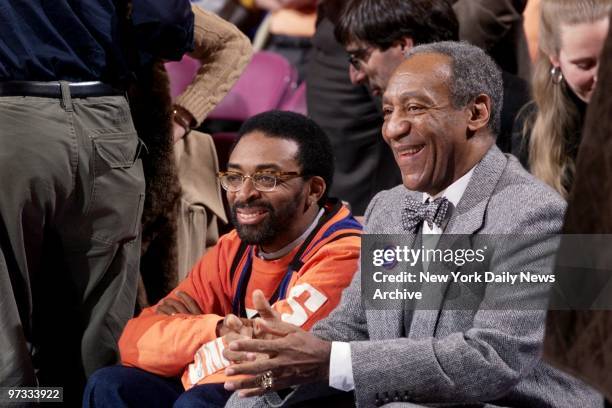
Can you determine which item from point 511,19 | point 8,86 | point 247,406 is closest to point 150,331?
point 247,406

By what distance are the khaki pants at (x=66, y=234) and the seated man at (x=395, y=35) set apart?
1111 mm

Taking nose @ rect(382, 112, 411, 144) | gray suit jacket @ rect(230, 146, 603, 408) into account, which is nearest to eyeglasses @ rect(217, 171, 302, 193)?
nose @ rect(382, 112, 411, 144)

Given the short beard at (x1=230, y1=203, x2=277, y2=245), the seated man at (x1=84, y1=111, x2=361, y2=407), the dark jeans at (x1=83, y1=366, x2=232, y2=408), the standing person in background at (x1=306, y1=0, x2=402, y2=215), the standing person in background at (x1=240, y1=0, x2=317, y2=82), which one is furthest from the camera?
the standing person in background at (x1=240, y1=0, x2=317, y2=82)

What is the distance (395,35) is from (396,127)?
4.45 ft

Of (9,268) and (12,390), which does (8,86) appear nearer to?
(9,268)

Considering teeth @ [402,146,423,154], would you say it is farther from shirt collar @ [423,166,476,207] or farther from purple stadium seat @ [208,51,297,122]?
purple stadium seat @ [208,51,297,122]

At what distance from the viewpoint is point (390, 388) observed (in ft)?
7.44

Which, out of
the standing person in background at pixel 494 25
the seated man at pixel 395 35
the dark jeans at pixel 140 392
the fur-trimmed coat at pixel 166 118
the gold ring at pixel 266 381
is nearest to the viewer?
the gold ring at pixel 266 381

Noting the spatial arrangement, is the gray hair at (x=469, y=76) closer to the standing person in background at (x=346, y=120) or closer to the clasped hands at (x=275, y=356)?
the clasped hands at (x=275, y=356)

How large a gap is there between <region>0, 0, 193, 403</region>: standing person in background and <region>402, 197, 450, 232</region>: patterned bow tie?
0.98 m

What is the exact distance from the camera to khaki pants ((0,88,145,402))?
9.50ft

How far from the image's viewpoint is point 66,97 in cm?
295

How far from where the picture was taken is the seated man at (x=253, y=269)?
2863 millimetres

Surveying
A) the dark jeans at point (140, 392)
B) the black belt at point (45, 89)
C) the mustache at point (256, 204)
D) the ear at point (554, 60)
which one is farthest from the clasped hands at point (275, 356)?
the ear at point (554, 60)
